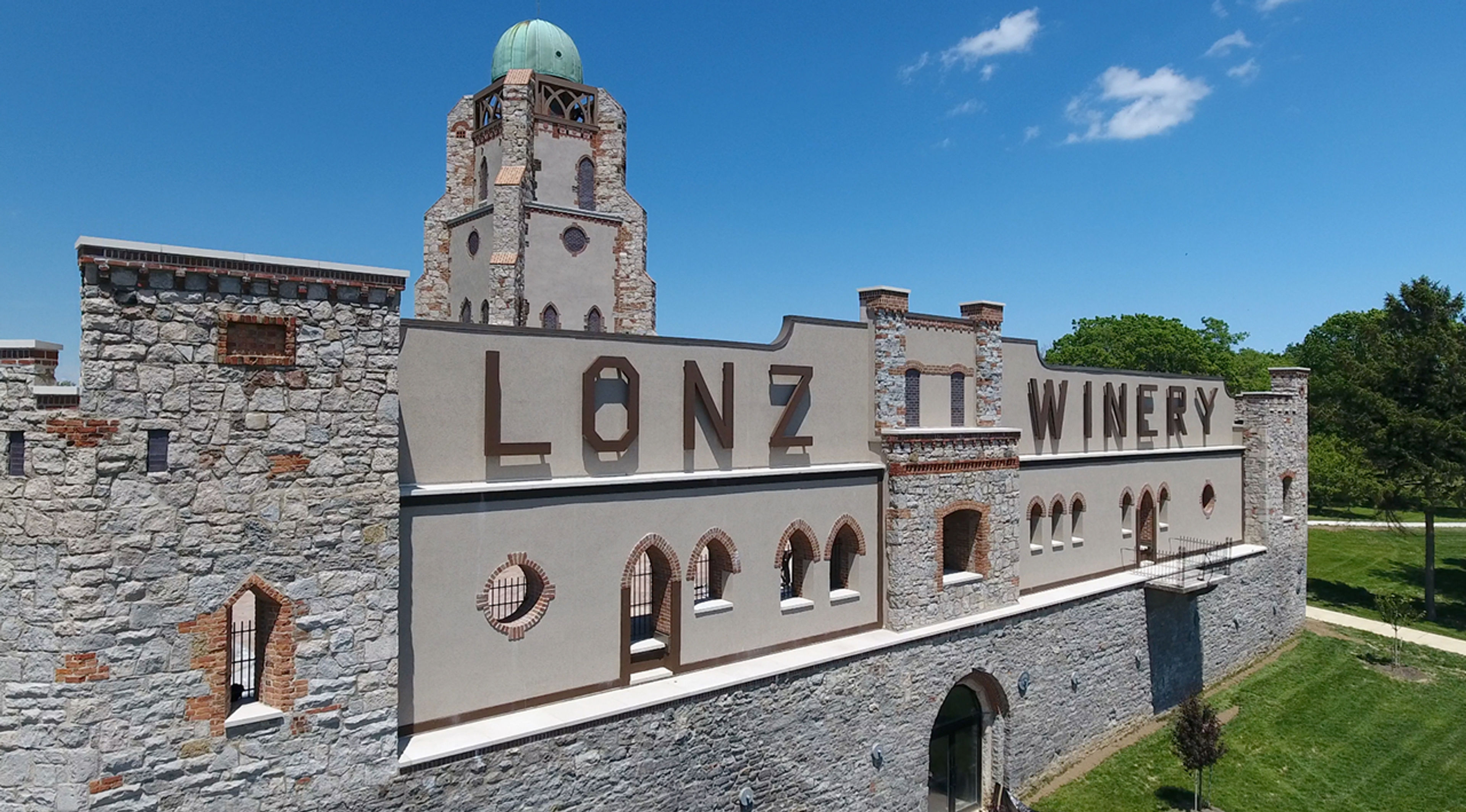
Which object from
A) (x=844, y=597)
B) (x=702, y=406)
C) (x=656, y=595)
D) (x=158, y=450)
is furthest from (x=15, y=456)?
(x=844, y=597)

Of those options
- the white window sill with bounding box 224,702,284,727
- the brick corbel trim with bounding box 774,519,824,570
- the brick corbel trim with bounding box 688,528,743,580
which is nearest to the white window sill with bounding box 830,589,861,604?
the brick corbel trim with bounding box 774,519,824,570

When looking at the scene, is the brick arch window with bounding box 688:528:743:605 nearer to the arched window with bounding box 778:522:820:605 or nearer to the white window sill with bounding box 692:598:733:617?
the white window sill with bounding box 692:598:733:617

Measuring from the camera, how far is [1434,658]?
26719mm

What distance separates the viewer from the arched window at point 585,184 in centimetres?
2559

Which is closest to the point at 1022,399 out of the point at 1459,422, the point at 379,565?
the point at 379,565

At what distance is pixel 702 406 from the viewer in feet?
47.3

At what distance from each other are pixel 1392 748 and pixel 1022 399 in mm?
12631

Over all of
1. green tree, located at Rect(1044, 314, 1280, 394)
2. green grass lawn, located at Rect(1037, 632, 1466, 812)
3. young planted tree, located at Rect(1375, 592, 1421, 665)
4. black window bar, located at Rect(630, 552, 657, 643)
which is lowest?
green grass lawn, located at Rect(1037, 632, 1466, 812)

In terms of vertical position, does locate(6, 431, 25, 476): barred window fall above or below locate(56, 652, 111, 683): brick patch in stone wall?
above

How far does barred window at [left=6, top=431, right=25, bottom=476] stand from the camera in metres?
9.28

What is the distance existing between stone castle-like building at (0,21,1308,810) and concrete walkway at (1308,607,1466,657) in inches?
434

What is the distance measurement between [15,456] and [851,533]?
12.7 meters

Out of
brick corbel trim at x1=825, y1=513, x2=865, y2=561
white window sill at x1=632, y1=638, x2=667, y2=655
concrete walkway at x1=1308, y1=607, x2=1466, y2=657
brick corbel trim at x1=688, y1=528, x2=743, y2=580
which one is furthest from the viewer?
concrete walkway at x1=1308, y1=607, x2=1466, y2=657

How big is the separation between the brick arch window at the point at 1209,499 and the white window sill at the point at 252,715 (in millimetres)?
25833
